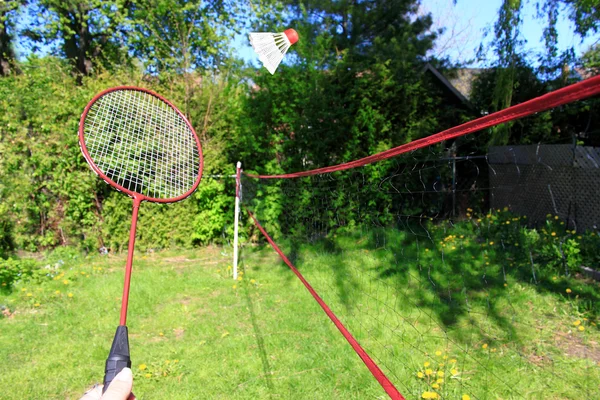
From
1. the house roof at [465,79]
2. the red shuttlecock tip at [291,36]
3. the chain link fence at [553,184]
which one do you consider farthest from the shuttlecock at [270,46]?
the house roof at [465,79]

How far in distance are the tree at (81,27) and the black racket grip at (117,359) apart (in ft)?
45.0

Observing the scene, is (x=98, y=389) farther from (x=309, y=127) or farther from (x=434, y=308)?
(x=309, y=127)

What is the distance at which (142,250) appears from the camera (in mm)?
6426

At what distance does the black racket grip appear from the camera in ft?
4.65

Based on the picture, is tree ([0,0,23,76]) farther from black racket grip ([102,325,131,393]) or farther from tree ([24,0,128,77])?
black racket grip ([102,325,131,393])

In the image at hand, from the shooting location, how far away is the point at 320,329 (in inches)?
146

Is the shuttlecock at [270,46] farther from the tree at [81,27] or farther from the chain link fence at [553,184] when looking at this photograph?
the tree at [81,27]

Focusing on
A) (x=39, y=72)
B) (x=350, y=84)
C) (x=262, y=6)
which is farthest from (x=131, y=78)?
(x=262, y=6)

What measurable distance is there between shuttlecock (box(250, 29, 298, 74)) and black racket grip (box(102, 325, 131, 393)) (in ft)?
6.46

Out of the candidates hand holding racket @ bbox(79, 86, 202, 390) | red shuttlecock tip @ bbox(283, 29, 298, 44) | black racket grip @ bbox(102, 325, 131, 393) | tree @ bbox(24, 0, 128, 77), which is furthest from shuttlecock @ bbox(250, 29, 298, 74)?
tree @ bbox(24, 0, 128, 77)

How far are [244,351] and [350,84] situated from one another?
451 centimetres

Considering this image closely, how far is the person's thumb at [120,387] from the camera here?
124cm

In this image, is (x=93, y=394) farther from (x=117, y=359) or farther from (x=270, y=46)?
(x=270, y=46)

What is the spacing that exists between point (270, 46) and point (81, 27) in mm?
14891
